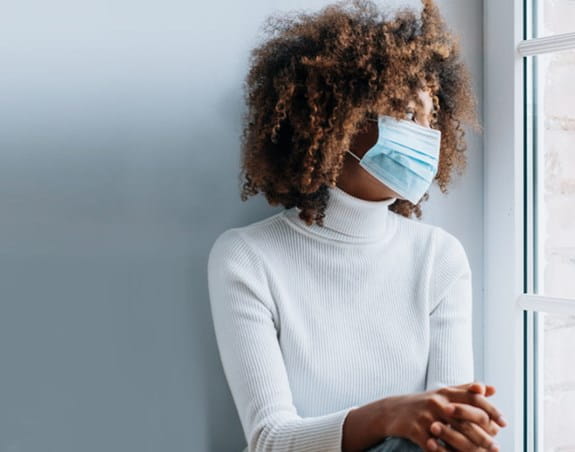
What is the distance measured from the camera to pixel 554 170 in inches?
57.9

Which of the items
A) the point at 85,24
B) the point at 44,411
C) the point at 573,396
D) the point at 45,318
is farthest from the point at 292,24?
the point at 573,396

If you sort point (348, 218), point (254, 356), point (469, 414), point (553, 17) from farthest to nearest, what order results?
point (553, 17) < point (348, 218) < point (254, 356) < point (469, 414)

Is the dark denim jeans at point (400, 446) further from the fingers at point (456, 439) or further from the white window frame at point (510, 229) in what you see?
the white window frame at point (510, 229)

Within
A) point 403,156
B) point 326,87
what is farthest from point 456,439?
point 326,87

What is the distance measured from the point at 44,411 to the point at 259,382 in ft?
1.02

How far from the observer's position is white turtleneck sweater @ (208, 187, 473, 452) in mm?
1182

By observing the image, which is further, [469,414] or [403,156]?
[403,156]

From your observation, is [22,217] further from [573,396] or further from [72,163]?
[573,396]

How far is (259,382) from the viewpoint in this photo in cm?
116

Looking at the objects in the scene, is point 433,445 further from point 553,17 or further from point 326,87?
point 553,17

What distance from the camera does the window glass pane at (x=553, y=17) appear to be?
1.41 m

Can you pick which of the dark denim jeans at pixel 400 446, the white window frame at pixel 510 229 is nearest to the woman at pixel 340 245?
the dark denim jeans at pixel 400 446

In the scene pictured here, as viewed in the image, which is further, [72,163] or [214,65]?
[214,65]

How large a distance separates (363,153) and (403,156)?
6cm
